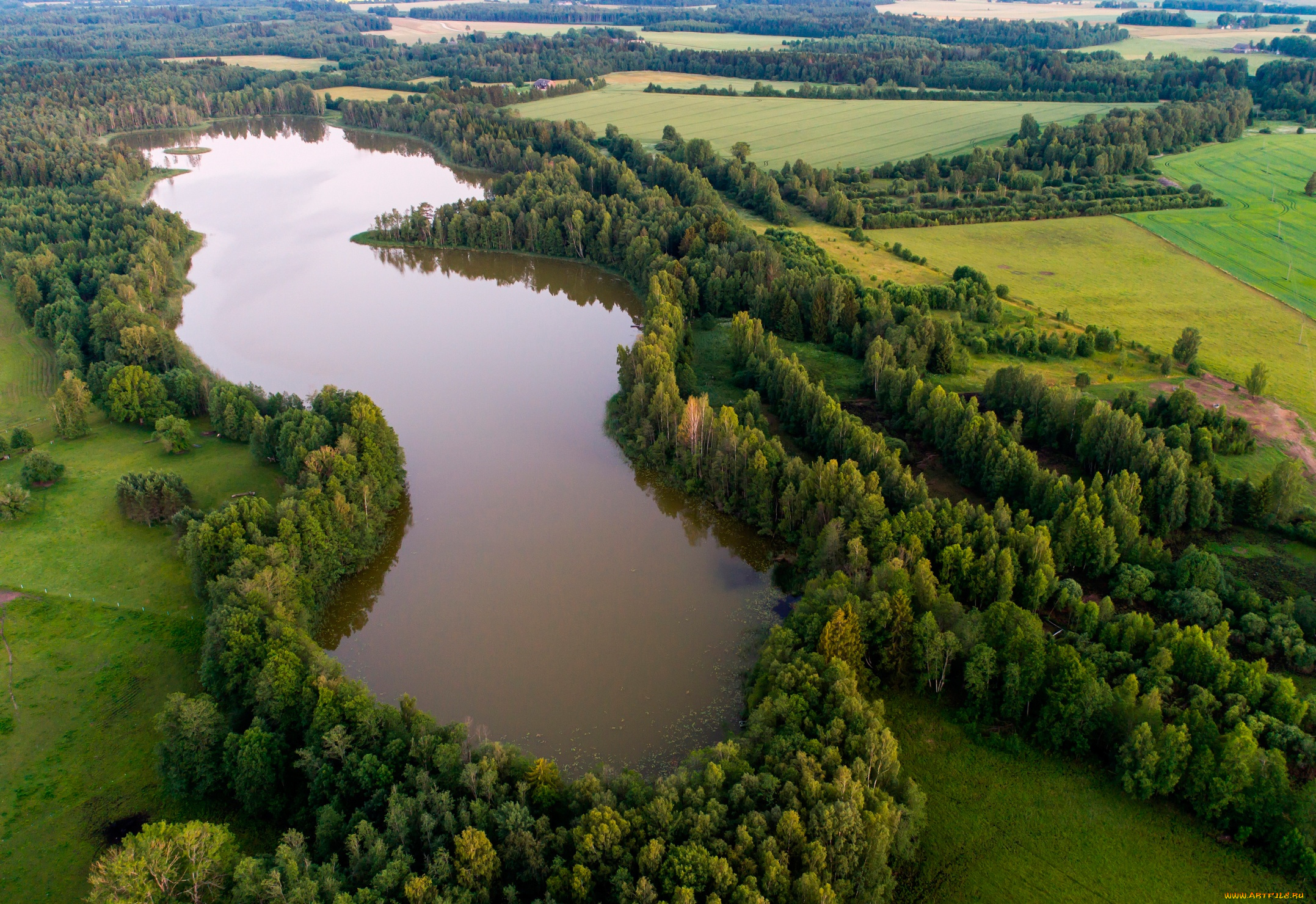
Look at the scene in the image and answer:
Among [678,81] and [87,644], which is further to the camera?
[678,81]

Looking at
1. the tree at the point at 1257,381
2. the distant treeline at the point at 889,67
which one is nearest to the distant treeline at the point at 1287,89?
the distant treeline at the point at 889,67

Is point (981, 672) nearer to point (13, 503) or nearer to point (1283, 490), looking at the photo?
point (1283, 490)

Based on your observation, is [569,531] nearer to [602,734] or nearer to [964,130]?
[602,734]

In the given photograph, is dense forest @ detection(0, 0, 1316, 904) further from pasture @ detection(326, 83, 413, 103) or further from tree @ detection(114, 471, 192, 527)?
pasture @ detection(326, 83, 413, 103)

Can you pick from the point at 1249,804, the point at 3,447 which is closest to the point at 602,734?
the point at 1249,804

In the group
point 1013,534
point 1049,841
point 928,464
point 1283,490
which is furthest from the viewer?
point 928,464

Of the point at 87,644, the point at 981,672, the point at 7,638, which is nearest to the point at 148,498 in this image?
the point at 7,638

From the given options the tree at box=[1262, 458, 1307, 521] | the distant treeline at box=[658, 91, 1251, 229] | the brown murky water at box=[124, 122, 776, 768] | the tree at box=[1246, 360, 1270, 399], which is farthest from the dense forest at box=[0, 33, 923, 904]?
the distant treeline at box=[658, 91, 1251, 229]

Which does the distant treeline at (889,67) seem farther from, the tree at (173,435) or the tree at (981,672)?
the tree at (981,672)
